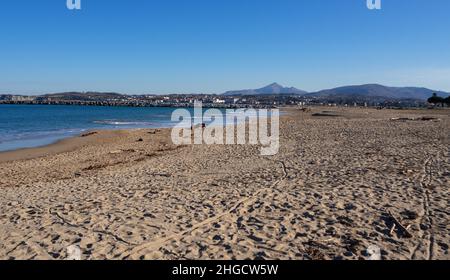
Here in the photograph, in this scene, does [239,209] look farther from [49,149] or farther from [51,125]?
[51,125]

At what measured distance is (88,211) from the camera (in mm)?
7254

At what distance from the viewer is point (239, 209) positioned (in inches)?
277

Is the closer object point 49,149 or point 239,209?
point 239,209

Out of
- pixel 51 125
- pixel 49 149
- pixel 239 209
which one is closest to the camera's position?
pixel 239 209

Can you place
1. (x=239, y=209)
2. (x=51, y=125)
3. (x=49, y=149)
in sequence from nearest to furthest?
(x=239, y=209), (x=49, y=149), (x=51, y=125)

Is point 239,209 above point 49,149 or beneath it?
above

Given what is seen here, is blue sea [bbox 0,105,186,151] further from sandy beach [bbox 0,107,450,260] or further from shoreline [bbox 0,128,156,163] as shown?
sandy beach [bbox 0,107,450,260]

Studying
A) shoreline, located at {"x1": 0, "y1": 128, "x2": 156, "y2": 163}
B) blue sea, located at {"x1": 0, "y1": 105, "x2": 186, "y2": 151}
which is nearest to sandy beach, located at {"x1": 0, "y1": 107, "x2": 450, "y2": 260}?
shoreline, located at {"x1": 0, "y1": 128, "x2": 156, "y2": 163}

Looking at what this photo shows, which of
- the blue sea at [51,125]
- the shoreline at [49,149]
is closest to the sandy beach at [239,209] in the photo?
the shoreline at [49,149]

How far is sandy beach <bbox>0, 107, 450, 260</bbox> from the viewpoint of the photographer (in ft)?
17.4

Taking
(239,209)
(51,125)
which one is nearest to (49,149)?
(239,209)

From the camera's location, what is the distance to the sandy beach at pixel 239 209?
5293mm
